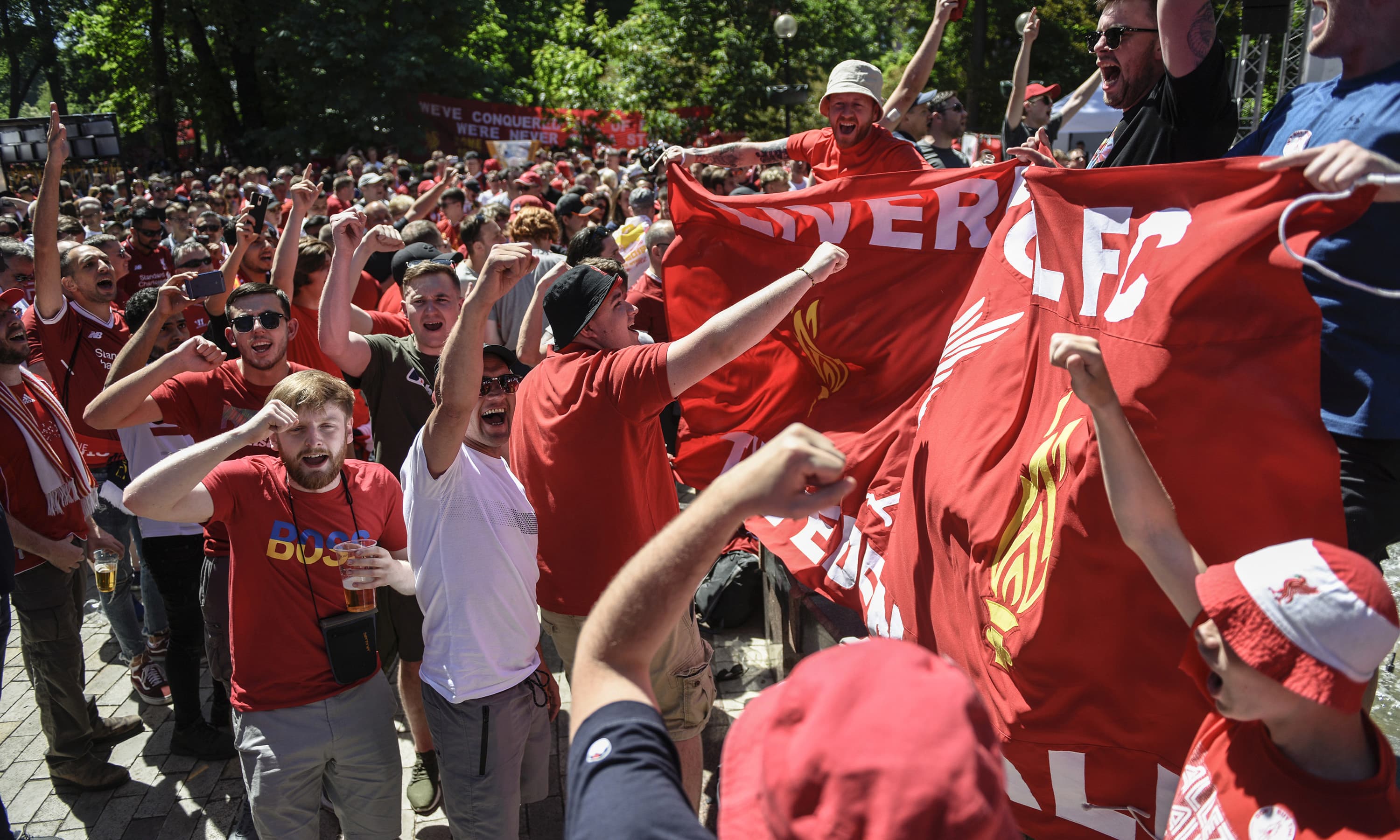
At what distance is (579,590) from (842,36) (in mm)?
28585

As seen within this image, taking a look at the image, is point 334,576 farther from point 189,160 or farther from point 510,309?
point 189,160

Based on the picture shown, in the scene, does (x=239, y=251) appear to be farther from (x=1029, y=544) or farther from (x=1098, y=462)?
(x=1098, y=462)

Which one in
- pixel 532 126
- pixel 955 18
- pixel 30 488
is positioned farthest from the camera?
pixel 532 126

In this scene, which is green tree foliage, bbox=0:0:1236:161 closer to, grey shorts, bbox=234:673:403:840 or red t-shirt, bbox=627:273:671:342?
red t-shirt, bbox=627:273:671:342

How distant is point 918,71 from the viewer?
5.88 m

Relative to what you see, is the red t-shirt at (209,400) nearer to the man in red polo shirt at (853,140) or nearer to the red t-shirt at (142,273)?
the man in red polo shirt at (853,140)

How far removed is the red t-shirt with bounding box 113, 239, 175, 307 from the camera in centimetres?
820

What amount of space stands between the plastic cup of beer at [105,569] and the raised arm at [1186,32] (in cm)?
443

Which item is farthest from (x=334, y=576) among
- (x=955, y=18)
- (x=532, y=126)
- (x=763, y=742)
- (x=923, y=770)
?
(x=532, y=126)

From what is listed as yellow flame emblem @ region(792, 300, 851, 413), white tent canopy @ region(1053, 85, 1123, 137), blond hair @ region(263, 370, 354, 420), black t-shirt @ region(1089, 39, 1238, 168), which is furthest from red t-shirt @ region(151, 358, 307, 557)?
white tent canopy @ region(1053, 85, 1123, 137)

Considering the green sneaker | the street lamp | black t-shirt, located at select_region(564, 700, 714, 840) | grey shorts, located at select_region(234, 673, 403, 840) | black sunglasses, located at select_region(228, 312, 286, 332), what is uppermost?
the street lamp

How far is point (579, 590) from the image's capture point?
3453 mm

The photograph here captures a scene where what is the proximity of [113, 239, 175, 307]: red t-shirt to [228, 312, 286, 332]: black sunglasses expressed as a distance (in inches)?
199

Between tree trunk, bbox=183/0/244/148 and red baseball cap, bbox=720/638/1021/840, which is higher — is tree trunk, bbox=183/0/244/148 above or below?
above
